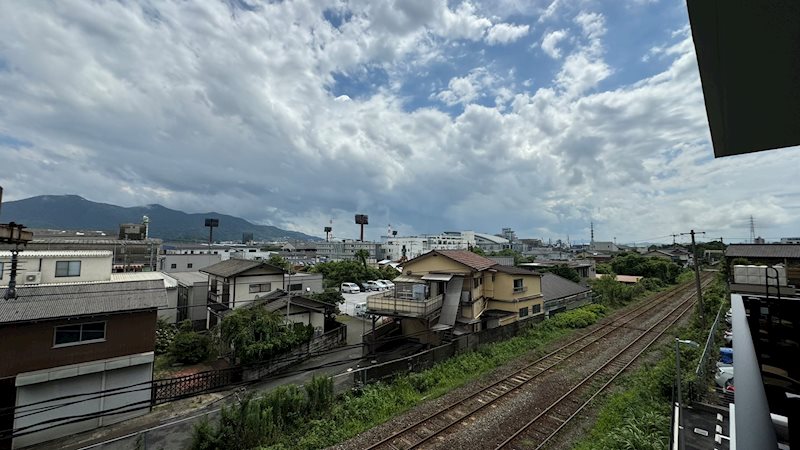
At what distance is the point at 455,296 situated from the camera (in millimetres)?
20844

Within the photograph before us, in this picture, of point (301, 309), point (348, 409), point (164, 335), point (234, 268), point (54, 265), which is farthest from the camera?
point (234, 268)

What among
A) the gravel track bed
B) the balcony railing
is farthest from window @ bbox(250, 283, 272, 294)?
the gravel track bed

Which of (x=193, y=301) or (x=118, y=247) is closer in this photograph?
(x=193, y=301)

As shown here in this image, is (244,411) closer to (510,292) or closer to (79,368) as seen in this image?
(79,368)

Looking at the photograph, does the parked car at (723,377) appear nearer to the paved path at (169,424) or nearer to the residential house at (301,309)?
the paved path at (169,424)

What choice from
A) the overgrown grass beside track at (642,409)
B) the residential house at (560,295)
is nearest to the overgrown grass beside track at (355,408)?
the overgrown grass beside track at (642,409)

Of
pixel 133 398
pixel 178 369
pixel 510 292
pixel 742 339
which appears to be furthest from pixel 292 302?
pixel 742 339

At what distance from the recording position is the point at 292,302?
22109mm

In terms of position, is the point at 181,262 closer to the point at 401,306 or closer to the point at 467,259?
the point at 401,306

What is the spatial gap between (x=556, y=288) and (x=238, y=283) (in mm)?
28218

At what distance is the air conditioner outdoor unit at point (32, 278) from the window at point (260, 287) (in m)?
11.5

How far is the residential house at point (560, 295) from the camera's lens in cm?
2800

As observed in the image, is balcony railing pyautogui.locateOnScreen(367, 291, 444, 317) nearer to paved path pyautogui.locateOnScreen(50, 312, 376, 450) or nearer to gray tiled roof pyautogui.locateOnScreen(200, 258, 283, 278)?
paved path pyautogui.locateOnScreen(50, 312, 376, 450)

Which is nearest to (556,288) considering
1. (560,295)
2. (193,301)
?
(560,295)
